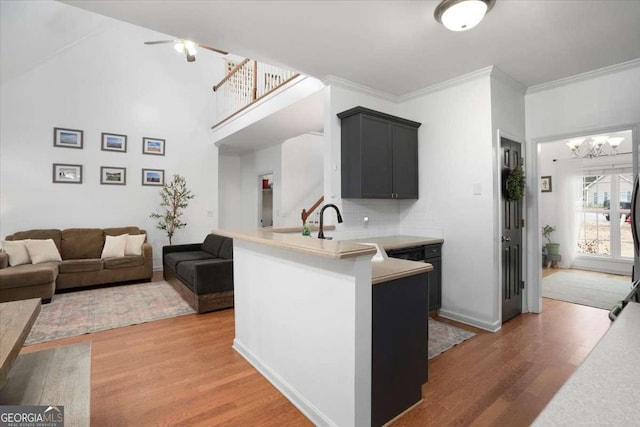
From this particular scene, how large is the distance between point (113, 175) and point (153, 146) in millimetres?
934

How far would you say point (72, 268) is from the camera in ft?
14.9

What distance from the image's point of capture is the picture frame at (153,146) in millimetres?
6141

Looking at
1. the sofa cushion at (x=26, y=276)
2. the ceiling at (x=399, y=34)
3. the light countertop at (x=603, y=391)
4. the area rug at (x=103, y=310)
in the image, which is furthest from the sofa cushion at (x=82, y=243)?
the light countertop at (x=603, y=391)

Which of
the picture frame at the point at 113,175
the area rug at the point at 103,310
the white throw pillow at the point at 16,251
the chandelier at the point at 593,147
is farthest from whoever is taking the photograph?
the picture frame at the point at 113,175

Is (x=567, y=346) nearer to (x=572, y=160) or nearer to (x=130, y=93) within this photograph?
(x=572, y=160)

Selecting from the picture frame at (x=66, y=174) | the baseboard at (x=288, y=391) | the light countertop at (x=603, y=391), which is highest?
the picture frame at (x=66, y=174)

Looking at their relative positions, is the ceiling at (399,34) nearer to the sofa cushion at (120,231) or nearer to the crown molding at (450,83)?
the crown molding at (450,83)

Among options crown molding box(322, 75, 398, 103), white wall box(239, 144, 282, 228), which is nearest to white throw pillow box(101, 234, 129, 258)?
white wall box(239, 144, 282, 228)

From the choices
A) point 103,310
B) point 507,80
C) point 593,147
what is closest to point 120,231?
point 103,310

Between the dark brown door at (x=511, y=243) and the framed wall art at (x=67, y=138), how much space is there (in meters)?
6.74

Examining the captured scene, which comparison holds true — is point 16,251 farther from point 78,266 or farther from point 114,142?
point 114,142

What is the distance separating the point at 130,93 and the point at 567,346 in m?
7.68

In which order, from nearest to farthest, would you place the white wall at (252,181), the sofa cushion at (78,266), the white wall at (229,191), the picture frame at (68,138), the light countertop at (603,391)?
the light countertop at (603,391)
the sofa cushion at (78,266)
the picture frame at (68,138)
the white wall at (252,181)
the white wall at (229,191)

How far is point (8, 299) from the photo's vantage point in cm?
374
